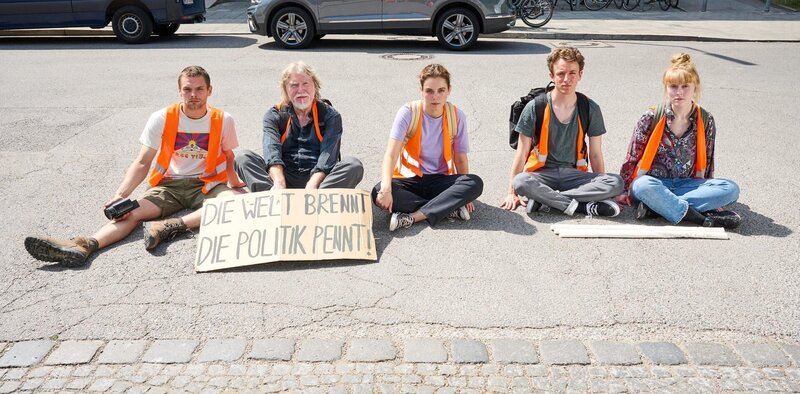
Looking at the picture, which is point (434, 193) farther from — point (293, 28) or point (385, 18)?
point (293, 28)

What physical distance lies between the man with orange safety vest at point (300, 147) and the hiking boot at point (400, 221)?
0.41 m

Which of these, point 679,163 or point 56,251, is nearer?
point 56,251

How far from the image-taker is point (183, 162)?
5645mm

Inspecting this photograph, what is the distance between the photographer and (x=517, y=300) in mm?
4352

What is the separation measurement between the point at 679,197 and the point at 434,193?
5.74 feet

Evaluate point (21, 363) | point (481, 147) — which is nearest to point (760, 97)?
point (481, 147)

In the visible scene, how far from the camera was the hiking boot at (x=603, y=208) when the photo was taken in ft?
18.4

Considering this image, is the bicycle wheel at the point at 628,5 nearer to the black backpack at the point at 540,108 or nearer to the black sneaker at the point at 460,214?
the black backpack at the point at 540,108

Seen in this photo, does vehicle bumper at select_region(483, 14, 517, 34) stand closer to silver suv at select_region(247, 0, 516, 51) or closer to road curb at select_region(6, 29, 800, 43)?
silver suv at select_region(247, 0, 516, 51)

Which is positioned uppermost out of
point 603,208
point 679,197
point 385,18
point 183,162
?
point 385,18

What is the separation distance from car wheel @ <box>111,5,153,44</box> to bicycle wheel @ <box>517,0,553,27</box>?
27.3ft

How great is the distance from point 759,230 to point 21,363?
186 inches

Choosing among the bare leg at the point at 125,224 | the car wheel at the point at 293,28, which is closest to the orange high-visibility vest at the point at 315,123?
the bare leg at the point at 125,224

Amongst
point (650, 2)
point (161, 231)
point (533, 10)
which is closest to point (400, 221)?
point (161, 231)
